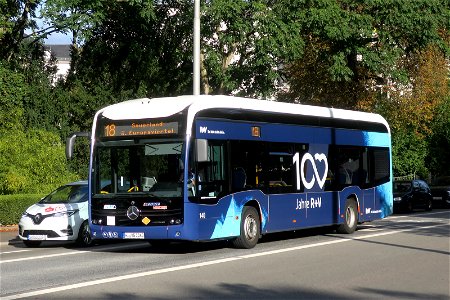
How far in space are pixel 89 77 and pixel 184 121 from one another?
881 inches

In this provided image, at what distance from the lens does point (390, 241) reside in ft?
65.2

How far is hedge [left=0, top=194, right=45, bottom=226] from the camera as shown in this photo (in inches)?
1024

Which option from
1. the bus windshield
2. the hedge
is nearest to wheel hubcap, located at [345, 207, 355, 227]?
the bus windshield

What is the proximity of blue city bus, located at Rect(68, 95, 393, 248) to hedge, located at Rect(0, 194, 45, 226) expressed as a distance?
31.6 ft

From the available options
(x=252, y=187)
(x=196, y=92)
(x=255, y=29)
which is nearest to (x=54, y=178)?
(x=196, y=92)

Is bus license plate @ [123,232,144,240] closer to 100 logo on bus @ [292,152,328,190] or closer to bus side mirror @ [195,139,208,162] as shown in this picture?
bus side mirror @ [195,139,208,162]

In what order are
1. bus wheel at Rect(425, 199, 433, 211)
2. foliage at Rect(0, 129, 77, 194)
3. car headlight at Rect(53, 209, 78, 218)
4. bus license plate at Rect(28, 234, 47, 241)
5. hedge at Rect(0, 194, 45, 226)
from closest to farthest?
bus license plate at Rect(28, 234, 47, 241) < car headlight at Rect(53, 209, 78, 218) < hedge at Rect(0, 194, 45, 226) < foliage at Rect(0, 129, 77, 194) < bus wheel at Rect(425, 199, 433, 211)

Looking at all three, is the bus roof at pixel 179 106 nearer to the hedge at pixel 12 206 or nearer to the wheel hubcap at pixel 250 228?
the wheel hubcap at pixel 250 228

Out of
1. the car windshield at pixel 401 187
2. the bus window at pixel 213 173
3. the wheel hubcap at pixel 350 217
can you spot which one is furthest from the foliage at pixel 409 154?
the bus window at pixel 213 173

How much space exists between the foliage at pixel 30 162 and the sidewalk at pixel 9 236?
192 centimetres

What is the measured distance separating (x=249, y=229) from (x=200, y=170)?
2.25 m

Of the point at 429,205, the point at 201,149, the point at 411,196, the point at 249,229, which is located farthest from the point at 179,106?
the point at 429,205

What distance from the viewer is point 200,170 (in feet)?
53.6

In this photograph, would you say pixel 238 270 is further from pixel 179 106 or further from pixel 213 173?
pixel 179 106
